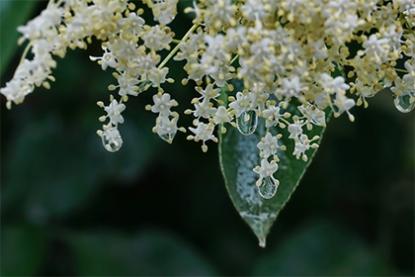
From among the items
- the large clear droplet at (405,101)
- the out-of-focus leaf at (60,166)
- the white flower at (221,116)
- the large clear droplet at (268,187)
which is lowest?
the out-of-focus leaf at (60,166)

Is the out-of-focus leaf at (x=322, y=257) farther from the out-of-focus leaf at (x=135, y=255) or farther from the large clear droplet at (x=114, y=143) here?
the large clear droplet at (x=114, y=143)

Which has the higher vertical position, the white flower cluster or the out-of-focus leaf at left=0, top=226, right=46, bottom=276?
the white flower cluster

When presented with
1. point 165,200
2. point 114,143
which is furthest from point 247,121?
point 165,200

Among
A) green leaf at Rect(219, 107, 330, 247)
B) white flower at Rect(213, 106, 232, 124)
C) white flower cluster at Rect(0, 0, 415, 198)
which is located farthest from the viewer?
green leaf at Rect(219, 107, 330, 247)

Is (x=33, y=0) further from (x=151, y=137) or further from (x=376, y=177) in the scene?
(x=376, y=177)

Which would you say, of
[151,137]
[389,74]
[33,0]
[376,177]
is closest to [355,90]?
[389,74]

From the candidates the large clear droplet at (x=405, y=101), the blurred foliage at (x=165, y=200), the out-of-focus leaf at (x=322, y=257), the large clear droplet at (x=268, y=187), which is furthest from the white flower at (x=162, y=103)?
the out-of-focus leaf at (x=322, y=257)

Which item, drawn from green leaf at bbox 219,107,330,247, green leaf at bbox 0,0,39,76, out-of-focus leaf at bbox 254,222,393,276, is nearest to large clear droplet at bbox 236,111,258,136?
green leaf at bbox 219,107,330,247

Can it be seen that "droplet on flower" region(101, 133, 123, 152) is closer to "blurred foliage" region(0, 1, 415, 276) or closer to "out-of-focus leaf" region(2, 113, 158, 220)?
"blurred foliage" region(0, 1, 415, 276)
